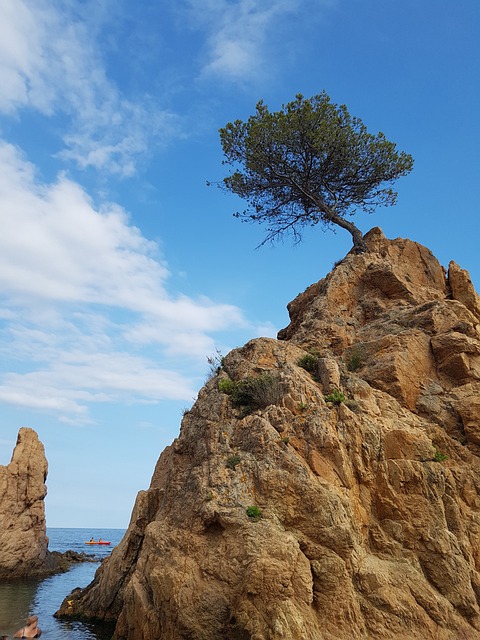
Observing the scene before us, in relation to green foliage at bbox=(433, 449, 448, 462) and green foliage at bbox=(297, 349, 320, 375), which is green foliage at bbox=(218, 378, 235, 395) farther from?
green foliage at bbox=(433, 449, 448, 462)

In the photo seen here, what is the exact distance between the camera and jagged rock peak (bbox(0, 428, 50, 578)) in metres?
32.7

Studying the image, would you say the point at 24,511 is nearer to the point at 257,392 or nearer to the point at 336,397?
the point at 257,392

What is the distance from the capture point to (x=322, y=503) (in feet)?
37.7

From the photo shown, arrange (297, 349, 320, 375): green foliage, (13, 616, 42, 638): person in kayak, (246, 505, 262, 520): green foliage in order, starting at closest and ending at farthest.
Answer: (246, 505, 262, 520): green foliage → (13, 616, 42, 638): person in kayak → (297, 349, 320, 375): green foliage

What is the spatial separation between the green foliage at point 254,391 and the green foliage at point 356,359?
126 inches

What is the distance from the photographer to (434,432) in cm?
1411

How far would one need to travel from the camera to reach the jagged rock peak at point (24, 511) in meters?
32.7

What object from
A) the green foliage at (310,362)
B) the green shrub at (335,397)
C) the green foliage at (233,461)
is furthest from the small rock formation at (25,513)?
the green shrub at (335,397)

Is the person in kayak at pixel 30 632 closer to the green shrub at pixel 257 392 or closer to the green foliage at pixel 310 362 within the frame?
the green shrub at pixel 257 392

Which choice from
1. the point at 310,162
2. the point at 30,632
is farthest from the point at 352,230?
the point at 30,632

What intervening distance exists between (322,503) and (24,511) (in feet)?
97.5

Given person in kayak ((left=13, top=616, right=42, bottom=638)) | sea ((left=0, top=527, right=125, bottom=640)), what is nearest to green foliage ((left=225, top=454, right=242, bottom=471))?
sea ((left=0, top=527, right=125, bottom=640))

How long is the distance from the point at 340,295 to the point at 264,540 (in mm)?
11693

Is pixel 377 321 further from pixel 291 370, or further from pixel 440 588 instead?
pixel 440 588
